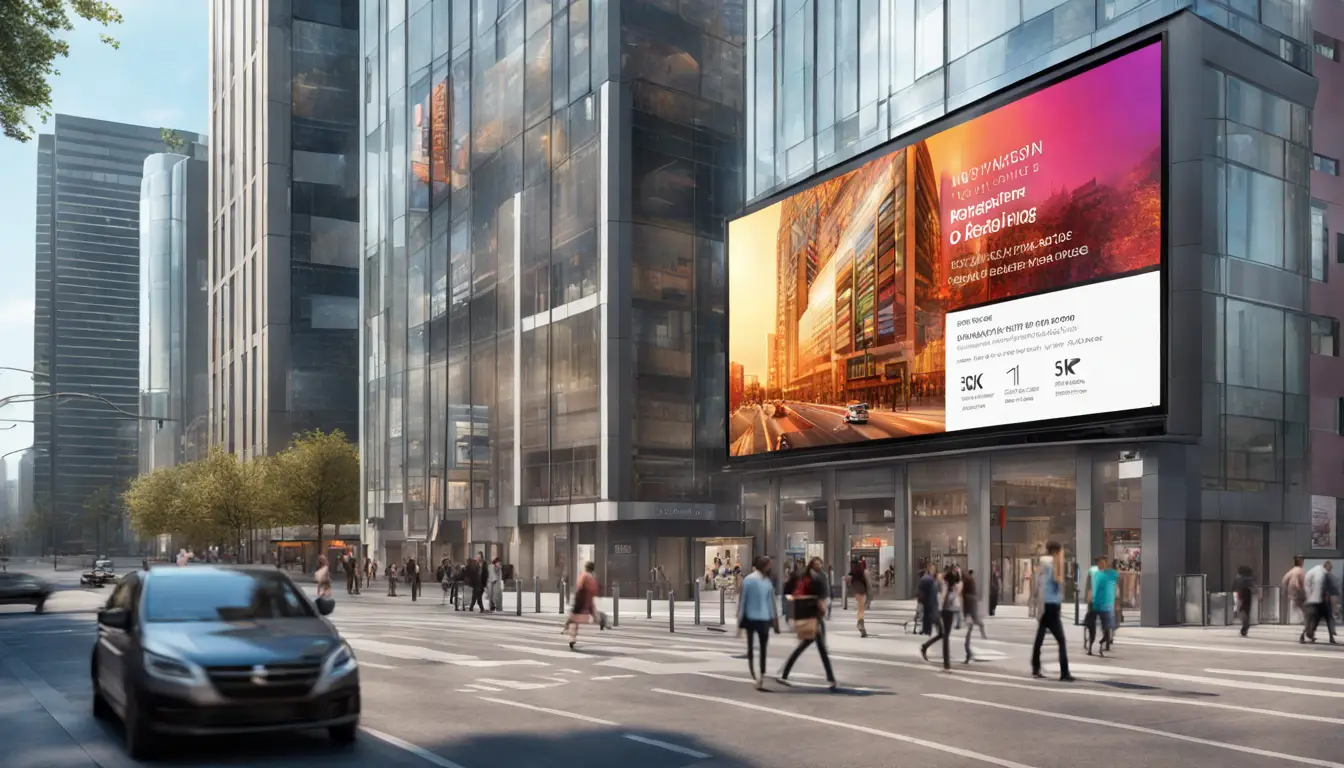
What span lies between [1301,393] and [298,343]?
84.8 meters

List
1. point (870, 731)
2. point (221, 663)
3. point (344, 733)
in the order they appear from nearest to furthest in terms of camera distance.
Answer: point (221, 663)
point (344, 733)
point (870, 731)

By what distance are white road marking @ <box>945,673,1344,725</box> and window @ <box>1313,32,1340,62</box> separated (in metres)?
37.8

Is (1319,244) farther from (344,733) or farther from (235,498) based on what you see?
(235,498)

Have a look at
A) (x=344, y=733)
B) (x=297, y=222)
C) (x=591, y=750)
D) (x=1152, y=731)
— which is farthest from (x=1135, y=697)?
(x=297, y=222)

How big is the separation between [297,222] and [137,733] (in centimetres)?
9943

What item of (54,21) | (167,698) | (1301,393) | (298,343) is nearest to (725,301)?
(1301,393)

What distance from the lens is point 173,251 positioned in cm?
18950

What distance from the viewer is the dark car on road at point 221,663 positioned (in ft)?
33.4

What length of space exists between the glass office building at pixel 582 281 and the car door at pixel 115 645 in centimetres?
3930

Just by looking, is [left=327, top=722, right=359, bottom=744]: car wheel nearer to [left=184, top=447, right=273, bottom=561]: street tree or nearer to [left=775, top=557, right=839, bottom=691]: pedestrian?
[left=775, top=557, right=839, bottom=691]: pedestrian

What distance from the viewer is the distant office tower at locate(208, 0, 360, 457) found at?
104 meters

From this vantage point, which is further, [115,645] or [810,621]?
[810,621]

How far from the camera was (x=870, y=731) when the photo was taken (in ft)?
41.5

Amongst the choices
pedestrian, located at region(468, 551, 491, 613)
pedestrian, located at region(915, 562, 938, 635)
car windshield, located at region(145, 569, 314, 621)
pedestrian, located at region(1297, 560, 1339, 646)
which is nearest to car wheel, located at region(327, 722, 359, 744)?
car windshield, located at region(145, 569, 314, 621)
